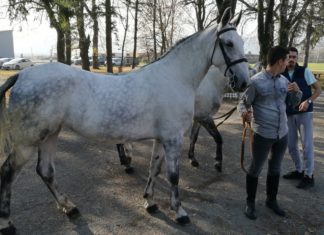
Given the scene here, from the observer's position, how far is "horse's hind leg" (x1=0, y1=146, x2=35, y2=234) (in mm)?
3189

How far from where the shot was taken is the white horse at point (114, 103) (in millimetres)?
3129

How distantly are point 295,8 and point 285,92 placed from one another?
15411 mm

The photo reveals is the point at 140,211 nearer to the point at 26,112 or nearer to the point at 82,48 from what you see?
the point at 26,112

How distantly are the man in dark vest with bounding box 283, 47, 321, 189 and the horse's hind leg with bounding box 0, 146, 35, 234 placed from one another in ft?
10.9

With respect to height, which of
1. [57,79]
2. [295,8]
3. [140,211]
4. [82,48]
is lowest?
[140,211]

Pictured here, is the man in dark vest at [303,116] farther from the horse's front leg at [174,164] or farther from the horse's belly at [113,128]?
the horse's belly at [113,128]

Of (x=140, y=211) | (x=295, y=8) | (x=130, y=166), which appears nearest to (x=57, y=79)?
(x=140, y=211)

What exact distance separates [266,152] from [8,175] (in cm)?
273

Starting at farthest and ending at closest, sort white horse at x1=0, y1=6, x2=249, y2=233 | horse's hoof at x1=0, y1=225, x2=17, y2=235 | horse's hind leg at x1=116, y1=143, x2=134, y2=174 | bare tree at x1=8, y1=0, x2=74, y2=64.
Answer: bare tree at x1=8, y1=0, x2=74, y2=64
horse's hind leg at x1=116, y1=143, x2=134, y2=174
horse's hoof at x1=0, y1=225, x2=17, y2=235
white horse at x1=0, y1=6, x2=249, y2=233

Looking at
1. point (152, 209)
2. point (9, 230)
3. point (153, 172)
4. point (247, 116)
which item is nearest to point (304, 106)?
point (247, 116)

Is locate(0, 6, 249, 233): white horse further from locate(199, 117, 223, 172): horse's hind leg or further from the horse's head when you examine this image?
locate(199, 117, 223, 172): horse's hind leg

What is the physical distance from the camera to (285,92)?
3643 millimetres

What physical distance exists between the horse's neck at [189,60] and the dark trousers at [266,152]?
965mm

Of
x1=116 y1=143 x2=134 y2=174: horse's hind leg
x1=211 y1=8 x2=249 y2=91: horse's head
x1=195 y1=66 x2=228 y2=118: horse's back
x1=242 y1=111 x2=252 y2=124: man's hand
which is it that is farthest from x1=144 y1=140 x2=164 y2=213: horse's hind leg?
x1=195 y1=66 x2=228 y2=118: horse's back
